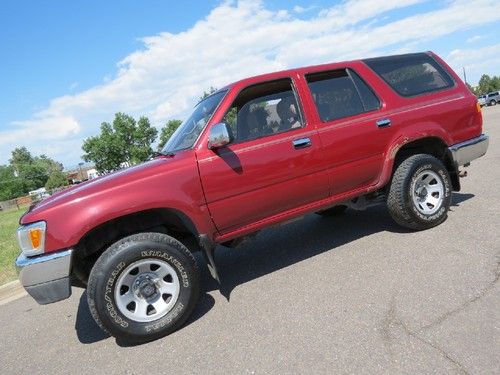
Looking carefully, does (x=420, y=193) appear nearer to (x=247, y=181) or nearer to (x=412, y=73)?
(x=412, y=73)

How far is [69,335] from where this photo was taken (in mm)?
4148

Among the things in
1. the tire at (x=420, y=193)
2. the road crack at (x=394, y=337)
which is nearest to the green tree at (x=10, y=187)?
the tire at (x=420, y=193)

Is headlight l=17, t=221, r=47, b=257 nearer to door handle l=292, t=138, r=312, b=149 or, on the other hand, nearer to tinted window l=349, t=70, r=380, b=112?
door handle l=292, t=138, r=312, b=149

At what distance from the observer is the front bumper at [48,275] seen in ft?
11.4

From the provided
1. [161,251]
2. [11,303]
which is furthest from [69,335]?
[11,303]

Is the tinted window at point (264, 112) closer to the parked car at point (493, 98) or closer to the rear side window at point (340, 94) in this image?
the rear side window at point (340, 94)

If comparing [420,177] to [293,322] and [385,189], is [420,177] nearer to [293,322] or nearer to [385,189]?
[385,189]

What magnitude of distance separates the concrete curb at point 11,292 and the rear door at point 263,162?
11.7 ft

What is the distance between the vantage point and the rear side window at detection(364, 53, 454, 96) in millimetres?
5035

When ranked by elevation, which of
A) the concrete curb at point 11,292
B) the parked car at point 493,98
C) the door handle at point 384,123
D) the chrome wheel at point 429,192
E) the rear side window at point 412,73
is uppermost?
the rear side window at point 412,73

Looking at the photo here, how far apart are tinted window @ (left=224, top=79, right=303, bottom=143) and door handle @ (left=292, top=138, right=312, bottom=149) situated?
16cm

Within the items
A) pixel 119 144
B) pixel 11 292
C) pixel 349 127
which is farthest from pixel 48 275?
pixel 119 144

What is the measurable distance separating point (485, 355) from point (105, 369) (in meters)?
2.72

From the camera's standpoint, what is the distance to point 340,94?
4.73 metres
